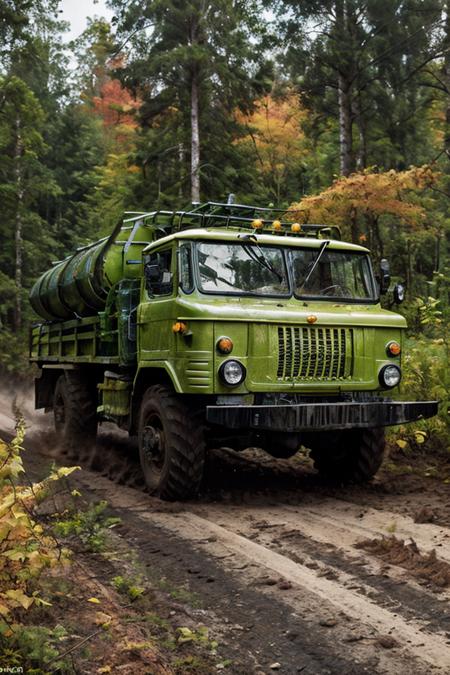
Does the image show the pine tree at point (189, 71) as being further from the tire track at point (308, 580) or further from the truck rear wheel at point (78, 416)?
the tire track at point (308, 580)

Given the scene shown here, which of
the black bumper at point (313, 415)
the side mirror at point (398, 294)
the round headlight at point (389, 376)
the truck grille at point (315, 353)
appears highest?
the side mirror at point (398, 294)

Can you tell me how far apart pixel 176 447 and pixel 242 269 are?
197 centimetres

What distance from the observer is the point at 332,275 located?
799 cm

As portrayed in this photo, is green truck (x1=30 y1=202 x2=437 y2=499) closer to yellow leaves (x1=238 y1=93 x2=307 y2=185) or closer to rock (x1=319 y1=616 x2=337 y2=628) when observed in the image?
rock (x1=319 y1=616 x2=337 y2=628)

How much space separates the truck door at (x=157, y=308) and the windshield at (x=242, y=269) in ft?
1.26

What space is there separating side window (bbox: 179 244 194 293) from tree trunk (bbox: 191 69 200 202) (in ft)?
44.7

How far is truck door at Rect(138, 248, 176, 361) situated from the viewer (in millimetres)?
7445

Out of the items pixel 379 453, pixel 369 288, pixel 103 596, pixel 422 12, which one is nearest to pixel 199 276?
→ pixel 369 288

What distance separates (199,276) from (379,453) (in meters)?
2.77

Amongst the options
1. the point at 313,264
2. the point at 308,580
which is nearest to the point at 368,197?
the point at 313,264

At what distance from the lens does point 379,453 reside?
789cm

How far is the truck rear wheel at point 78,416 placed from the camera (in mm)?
10781

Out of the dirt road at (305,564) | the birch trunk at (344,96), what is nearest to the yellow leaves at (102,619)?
the dirt road at (305,564)

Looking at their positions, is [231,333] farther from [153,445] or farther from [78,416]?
[78,416]
